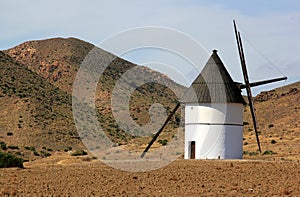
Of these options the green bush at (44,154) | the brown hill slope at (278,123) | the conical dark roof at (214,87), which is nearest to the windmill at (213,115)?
the conical dark roof at (214,87)

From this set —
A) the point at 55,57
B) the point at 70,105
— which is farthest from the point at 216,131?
the point at 55,57

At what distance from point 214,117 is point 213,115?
0.43 feet

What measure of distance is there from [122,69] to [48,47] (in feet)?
44.9

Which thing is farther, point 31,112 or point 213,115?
point 31,112

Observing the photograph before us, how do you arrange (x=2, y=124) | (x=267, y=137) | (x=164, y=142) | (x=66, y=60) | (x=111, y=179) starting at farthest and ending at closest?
(x=66, y=60) < (x=2, y=124) < (x=267, y=137) < (x=164, y=142) < (x=111, y=179)

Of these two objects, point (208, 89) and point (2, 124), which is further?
point (2, 124)

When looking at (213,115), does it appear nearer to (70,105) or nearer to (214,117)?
(214,117)

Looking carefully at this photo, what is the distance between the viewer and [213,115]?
1459 inches

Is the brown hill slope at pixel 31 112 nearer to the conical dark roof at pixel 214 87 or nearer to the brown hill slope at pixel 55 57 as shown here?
the brown hill slope at pixel 55 57

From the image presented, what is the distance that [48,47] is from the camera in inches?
4432

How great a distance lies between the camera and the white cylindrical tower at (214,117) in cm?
3703

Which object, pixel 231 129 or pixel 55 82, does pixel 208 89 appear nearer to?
pixel 231 129

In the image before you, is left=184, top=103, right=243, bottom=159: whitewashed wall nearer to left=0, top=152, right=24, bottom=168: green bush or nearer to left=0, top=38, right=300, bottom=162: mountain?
left=0, top=38, right=300, bottom=162: mountain

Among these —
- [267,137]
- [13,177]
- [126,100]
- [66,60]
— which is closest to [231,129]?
[13,177]
